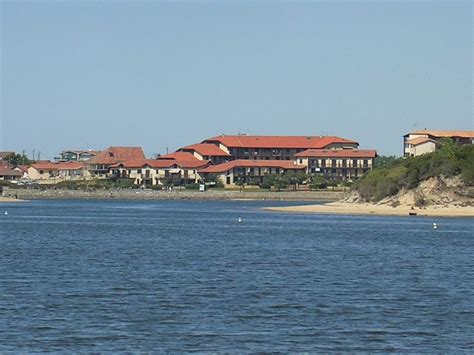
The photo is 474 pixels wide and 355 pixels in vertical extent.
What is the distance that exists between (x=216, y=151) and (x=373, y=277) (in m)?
159

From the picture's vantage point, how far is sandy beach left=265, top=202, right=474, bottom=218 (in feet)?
355

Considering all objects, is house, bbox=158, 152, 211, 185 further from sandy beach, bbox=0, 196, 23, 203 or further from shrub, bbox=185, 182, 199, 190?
sandy beach, bbox=0, 196, 23, 203

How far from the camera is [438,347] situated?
25.8 meters

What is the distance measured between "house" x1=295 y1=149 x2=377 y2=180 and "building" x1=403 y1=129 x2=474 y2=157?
7534mm

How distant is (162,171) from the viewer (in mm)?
189750

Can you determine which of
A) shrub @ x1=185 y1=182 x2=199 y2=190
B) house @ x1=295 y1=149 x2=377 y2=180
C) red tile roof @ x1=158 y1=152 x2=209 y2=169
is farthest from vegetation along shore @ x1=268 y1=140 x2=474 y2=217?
red tile roof @ x1=158 y1=152 x2=209 y2=169

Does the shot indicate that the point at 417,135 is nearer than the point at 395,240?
No

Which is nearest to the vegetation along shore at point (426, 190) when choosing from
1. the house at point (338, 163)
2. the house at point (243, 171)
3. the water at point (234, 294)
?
the water at point (234, 294)

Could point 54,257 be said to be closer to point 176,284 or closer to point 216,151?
point 176,284

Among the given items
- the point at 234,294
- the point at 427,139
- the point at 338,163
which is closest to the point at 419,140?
the point at 427,139

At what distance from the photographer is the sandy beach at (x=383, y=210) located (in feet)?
355

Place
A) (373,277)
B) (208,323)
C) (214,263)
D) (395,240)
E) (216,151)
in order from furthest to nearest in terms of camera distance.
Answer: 1. (216,151)
2. (395,240)
3. (214,263)
4. (373,277)
5. (208,323)

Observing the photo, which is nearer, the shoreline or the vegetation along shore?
the vegetation along shore

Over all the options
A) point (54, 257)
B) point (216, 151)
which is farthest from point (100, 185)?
point (54, 257)
